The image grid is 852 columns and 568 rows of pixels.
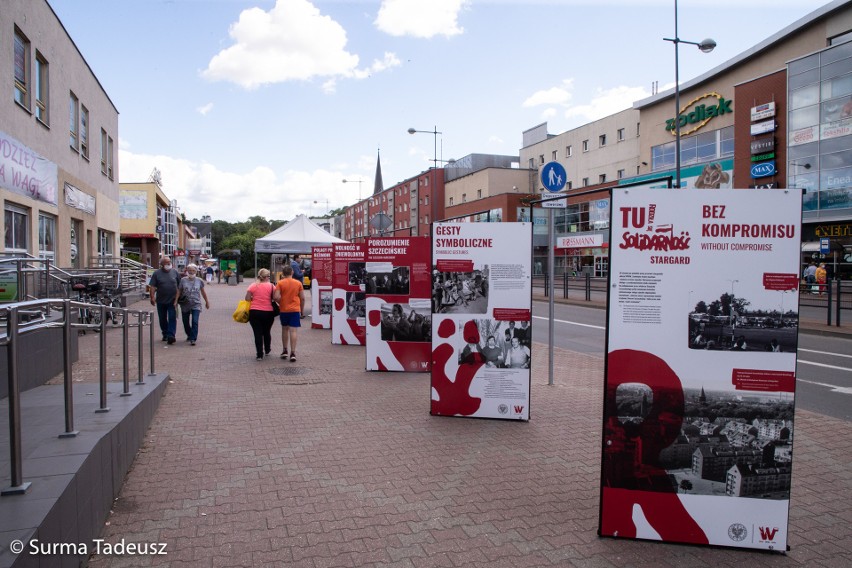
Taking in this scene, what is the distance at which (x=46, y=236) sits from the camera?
51.8 ft

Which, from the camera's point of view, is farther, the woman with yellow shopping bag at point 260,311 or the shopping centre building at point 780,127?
the shopping centre building at point 780,127

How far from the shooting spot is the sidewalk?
3.62 m

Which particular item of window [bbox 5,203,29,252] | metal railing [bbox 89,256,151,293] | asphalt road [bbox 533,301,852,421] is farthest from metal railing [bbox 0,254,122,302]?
metal railing [bbox 89,256,151,293]

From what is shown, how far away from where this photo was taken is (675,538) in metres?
3.65

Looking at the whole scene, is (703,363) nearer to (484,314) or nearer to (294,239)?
(484,314)

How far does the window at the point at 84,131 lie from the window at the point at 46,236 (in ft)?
13.7

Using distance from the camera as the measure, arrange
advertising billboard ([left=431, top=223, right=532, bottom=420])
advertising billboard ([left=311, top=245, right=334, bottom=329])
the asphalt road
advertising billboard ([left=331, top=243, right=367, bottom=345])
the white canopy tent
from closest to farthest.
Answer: advertising billboard ([left=431, top=223, right=532, bottom=420]) < the asphalt road < advertising billboard ([left=331, top=243, right=367, bottom=345]) < advertising billboard ([left=311, top=245, right=334, bottom=329]) < the white canopy tent

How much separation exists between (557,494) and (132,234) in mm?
47221

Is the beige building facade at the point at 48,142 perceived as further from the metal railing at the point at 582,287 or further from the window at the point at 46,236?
the metal railing at the point at 582,287

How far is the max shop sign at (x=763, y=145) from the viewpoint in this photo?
115 feet

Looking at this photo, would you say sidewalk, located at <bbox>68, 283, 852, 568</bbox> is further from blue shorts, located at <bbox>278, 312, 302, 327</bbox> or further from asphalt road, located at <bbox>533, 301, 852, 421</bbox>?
blue shorts, located at <bbox>278, 312, 302, 327</bbox>

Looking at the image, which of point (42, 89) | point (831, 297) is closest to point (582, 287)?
point (831, 297)

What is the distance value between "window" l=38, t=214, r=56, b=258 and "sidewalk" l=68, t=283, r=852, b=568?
9.89 m

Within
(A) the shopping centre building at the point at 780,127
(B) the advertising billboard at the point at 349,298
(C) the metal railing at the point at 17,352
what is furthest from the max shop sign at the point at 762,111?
(C) the metal railing at the point at 17,352
